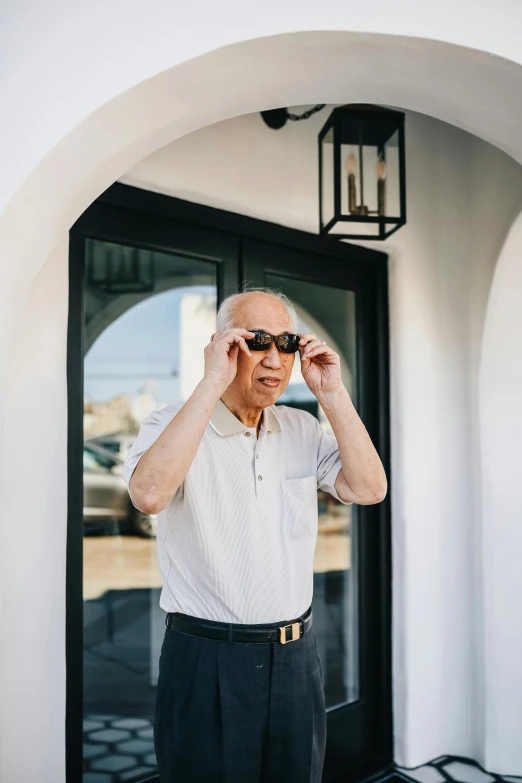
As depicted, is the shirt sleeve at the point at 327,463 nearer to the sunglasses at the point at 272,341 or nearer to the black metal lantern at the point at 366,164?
the sunglasses at the point at 272,341

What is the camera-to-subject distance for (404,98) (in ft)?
5.86

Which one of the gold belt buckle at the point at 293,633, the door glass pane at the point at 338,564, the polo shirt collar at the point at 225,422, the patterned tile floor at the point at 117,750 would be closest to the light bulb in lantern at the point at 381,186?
the door glass pane at the point at 338,564

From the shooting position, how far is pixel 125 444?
179 inches

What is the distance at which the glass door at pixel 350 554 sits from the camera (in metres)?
2.89

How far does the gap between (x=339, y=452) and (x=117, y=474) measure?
311cm

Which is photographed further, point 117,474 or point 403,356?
point 117,474

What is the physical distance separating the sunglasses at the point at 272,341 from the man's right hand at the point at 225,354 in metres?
0.02

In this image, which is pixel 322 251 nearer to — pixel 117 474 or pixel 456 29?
pixel 456 29

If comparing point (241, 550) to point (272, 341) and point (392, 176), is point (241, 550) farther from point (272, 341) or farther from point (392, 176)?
point (392, 176)

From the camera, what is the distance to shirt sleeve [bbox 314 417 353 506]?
1.78 m

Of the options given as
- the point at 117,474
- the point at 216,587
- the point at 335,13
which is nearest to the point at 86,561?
the point at 117,474

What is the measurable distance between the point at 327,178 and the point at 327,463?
1183 millimetres

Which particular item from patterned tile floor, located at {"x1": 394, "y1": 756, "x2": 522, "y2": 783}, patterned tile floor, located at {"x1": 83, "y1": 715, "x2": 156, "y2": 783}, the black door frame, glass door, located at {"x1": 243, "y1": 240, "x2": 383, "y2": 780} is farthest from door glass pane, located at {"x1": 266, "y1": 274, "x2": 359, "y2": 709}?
patterned tile floor, located at {"x1": 83, "y1": 715, "x2": 156, "y2": 783}

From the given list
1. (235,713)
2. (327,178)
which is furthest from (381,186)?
(235,713)
